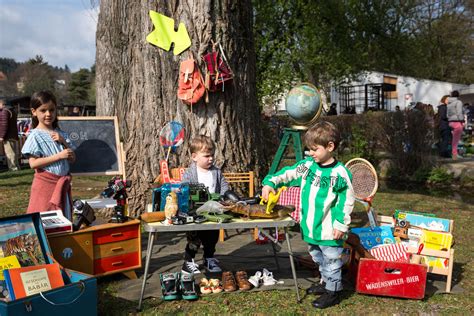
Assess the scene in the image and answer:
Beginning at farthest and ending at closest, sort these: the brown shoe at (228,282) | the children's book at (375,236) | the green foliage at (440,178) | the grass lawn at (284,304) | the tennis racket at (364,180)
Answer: the green foliage at (440,178) < the tennis racket at (364,180) < the children's book at (375,236) < the brown shoe at (228,282) < the grass lawn at (284,304)

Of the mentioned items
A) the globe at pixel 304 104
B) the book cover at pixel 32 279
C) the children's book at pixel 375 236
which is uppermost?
the globe at pixel 304 104

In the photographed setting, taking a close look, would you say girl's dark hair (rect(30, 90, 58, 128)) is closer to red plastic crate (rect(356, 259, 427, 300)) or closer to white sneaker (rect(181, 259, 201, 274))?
white sneaker (rect(181, 259, 201, 274))

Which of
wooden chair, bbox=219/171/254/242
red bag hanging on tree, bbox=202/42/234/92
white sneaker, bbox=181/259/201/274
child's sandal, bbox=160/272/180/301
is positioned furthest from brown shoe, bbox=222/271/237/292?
red bag hanging on tree, bbox=202/42/234/92

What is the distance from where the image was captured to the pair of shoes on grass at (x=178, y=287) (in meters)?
4.07

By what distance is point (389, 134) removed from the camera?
12750 mm

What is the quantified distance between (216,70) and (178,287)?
A: 10.2 feet

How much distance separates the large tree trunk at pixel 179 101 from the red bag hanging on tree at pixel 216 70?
0.35ft

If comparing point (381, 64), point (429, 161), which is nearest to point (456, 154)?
point (429, 161)

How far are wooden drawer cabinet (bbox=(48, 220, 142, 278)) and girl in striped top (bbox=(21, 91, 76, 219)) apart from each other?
49cm

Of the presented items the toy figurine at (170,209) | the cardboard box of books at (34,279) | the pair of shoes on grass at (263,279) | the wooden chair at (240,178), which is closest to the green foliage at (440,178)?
the wooden chair at (240,178)

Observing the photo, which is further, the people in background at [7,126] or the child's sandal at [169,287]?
the people in background at [7,126]

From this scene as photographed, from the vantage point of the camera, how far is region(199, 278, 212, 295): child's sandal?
420 centimetres

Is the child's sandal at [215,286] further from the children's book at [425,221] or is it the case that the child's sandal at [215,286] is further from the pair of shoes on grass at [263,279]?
the children's book at [425,221]

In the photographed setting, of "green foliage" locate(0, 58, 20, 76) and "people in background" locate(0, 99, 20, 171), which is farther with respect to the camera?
"green foliage" locate(0, 58, 20, 76)
